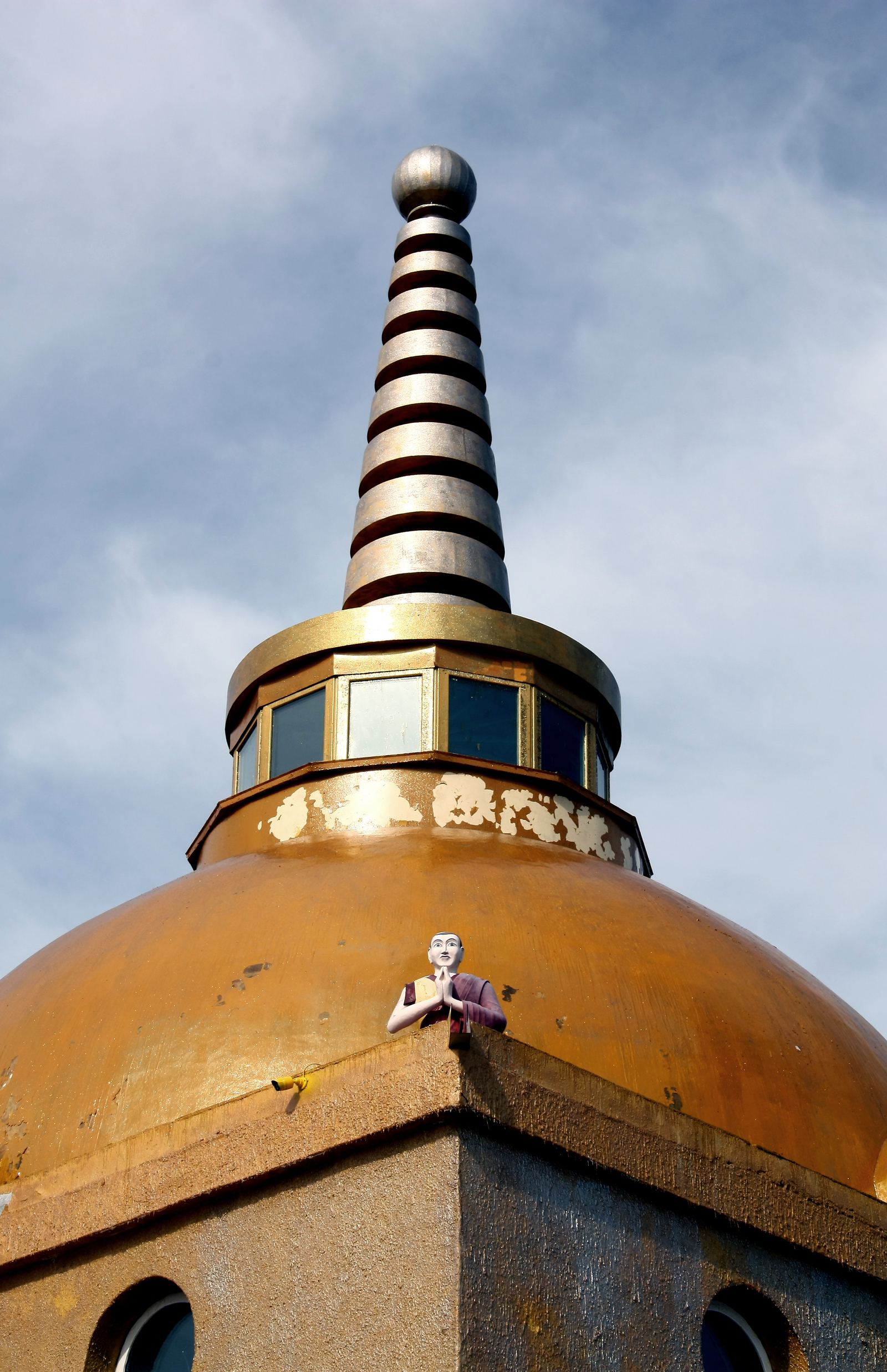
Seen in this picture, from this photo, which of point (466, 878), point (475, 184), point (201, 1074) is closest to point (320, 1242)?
point (201, 1074)

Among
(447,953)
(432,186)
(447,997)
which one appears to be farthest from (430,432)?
(447,997)

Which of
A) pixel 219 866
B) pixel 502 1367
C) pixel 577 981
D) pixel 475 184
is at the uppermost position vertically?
A: pixel 475 184

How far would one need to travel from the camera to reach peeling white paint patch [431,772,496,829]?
14281 millimetres

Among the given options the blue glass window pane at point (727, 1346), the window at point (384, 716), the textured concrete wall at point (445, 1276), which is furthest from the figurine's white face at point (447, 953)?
the window at point (384, 716)

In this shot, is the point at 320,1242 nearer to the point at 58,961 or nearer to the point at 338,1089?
the point at 338,1089

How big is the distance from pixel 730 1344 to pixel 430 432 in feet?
39.7

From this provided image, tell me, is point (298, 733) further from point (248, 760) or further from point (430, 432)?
point (430, 432)

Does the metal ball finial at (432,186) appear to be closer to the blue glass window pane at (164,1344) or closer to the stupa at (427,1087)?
the stupa at (427,1087)

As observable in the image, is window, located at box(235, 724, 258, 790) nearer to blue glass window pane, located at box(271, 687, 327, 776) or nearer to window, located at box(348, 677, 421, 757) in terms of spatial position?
blue glass window pane, located at box(271, 687, 327, 776)

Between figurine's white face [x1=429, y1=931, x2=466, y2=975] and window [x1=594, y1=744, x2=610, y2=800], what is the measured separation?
734 cm

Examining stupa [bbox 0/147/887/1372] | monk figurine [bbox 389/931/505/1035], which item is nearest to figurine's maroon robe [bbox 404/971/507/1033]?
monk figurine [bbox 389/931/505/1035]

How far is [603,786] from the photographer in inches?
661

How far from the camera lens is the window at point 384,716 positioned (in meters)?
15.3

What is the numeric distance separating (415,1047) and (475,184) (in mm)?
16829
